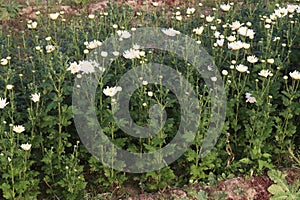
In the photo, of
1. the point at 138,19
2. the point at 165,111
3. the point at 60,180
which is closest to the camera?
the point at 60,180

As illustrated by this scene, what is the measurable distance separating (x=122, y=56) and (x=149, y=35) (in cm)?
74

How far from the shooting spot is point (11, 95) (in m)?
4.53

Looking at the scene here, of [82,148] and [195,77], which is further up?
[195,77]

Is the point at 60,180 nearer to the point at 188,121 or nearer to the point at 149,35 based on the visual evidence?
the point at 188,121

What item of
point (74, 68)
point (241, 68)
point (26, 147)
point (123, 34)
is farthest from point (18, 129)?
point (241, 68)

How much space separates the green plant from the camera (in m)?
4.38

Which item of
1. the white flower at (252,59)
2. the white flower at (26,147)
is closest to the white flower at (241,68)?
the white flower at (252,59)

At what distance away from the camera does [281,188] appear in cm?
443

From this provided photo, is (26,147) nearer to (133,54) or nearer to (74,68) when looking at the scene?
(74,68)

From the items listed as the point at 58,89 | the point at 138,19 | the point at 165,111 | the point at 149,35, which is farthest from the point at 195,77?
the point at 138,19

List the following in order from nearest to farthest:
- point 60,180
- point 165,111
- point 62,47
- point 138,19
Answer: point 60,180
point 165,111
point 62,47
point 138,19

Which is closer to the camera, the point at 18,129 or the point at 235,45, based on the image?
the point at 18,129

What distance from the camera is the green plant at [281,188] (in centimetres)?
438

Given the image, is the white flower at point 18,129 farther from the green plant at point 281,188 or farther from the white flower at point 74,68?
the green plant at point 281,188
